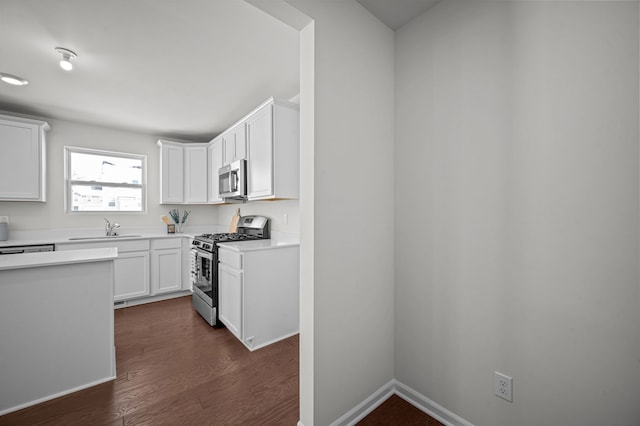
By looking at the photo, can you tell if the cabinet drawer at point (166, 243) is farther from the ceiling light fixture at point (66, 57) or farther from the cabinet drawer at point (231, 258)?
the ceiling light fixture at point (66, 57)

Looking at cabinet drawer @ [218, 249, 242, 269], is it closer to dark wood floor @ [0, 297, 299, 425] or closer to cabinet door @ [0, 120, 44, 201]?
dark wood floor @ [0, 297, 299, 425]

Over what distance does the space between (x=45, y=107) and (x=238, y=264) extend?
3244mm

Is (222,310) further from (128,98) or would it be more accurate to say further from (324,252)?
(128,98)

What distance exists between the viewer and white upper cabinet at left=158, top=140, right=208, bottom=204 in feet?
14.3

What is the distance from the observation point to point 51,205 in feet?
12.0

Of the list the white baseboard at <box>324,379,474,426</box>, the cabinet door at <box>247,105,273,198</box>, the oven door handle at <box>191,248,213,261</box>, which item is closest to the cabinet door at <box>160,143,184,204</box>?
the oven door handle at <box>191,248,213,261</box>

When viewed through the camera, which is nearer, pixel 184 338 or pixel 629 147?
pixel 629 147

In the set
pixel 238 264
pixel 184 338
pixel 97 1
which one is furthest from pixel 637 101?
pixel 184 338

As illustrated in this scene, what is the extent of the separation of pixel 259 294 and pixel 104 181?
10.9 ft

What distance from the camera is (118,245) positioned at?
360cm

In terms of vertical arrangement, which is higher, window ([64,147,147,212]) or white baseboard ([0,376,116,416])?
window ([64,147,147,212])

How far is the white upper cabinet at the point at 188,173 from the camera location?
14.3ft

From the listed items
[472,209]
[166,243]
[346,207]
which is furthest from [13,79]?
[472,209]

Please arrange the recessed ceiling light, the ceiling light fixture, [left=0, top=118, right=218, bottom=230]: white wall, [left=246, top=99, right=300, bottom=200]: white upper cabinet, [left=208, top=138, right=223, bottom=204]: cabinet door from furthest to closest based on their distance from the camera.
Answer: [left=208, top=138, right=223, bottom=204]: cabinet door → [left=0, top=118, right=218, bottom=230]: white wall → [left=246, top=99, right=300, bottom=200]: white upper cabinet → the recessed ceiling light → the ceiling light fixture
